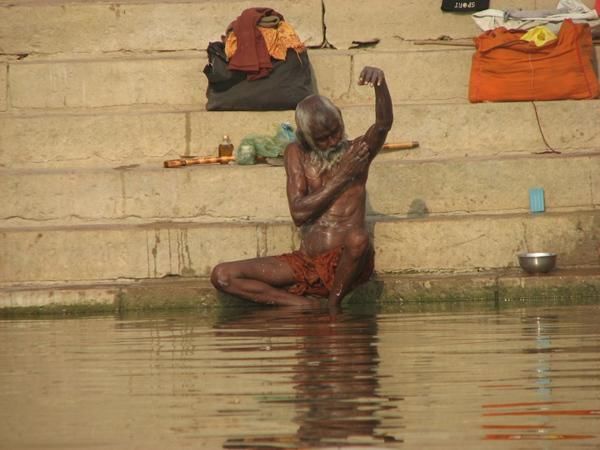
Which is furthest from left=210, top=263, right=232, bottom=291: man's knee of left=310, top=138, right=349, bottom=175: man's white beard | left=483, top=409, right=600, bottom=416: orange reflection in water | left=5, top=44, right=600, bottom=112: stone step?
left=483, top=409, right=600, bottom=416: orange reflection in water

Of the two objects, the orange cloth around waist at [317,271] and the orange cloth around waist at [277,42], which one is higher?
the orange cloth around waist at [277,42]

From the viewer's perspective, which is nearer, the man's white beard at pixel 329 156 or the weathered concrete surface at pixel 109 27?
A: the man's white beard at pixel 329 156

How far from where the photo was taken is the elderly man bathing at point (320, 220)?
Answer: 35.2 ft

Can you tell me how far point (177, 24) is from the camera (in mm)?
13859

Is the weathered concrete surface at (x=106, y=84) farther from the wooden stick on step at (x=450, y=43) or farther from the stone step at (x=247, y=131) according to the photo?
the wooden stick on step at (x=450, y=43)

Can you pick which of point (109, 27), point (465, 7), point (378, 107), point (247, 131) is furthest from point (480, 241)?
point (109, 27)

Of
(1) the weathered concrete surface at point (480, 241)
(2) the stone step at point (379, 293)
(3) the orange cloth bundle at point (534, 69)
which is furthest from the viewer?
(3) the orange cloth bundle at point (534, 69)

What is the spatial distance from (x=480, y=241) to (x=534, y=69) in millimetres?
2260

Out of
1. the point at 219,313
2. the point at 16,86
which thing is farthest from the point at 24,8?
the point at 219,313

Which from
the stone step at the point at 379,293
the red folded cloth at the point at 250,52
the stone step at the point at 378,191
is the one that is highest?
the red folded cloth at the point at 250,52

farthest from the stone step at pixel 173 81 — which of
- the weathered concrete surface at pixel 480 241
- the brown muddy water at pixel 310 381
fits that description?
the brown muddy water at pixel 310 381

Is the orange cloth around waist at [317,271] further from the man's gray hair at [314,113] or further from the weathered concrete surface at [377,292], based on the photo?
the man's gray hair at [314,113]

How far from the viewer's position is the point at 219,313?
10969mm

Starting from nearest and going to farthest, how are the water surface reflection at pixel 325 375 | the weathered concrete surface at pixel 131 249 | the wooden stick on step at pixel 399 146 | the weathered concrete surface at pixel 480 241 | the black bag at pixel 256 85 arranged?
the water surface reflection at pixel 325 375 < the weathered concrete surface at pixel 480 241 < the weathered concrete surface at pixel 131 249 < the wooden stick on step at pixel 399 146 < the black bag at pixel 256 85
